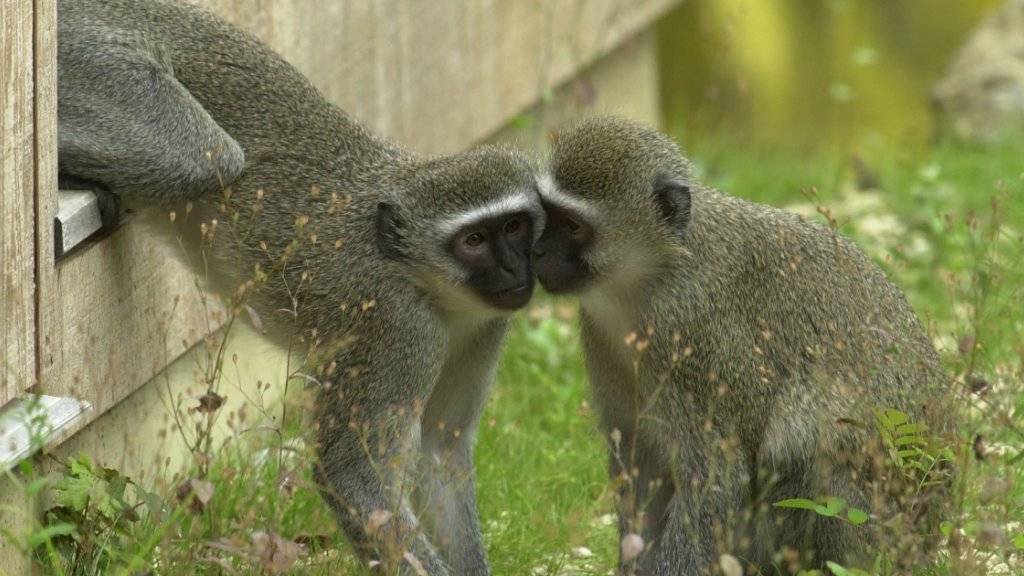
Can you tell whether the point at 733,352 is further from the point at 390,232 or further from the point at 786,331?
the point at 390,232

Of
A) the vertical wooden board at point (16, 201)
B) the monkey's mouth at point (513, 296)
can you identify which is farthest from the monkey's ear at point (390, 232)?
the vertical wooden board at point (16, 201)

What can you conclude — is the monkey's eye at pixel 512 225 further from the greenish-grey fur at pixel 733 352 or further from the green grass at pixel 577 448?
the green grass at pixel 577 448

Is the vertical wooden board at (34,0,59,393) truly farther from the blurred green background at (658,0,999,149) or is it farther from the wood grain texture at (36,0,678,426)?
the blurred green background at (658,0,999,149)

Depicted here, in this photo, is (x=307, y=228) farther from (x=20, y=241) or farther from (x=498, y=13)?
(x=498, y=13)

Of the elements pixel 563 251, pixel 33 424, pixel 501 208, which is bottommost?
pixel 33 424

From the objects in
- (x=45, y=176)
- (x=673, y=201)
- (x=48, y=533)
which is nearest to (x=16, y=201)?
(x=45, y=176)

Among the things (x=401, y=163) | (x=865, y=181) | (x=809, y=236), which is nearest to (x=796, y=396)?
(x=809, y=236)

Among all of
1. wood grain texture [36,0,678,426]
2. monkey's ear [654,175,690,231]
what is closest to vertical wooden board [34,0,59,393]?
wood grain texture [36,0,678,426]

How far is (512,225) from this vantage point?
16.1ft

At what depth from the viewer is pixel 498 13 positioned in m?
8.72

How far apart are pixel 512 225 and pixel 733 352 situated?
789mm

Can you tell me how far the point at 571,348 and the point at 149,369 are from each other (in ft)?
8.47

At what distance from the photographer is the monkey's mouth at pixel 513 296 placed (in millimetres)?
4883

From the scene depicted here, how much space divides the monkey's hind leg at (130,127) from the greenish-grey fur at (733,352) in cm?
119
